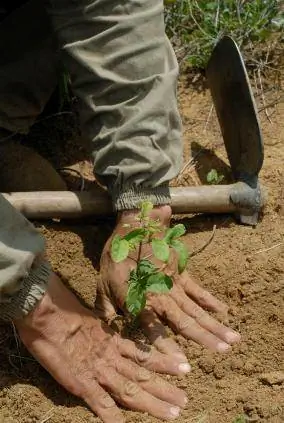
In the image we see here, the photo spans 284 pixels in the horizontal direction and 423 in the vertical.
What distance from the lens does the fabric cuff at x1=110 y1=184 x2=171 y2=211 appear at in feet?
8.07

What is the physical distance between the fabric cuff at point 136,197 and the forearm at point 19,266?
0.39 m

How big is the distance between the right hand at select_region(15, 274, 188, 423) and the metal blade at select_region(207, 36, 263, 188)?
80 cm

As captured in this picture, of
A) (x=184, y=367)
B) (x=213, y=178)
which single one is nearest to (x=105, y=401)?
(x=184, y=367)

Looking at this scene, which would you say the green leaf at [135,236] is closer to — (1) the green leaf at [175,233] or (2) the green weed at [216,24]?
(1) the green leaf at [175,233]

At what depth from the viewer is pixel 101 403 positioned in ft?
7.06

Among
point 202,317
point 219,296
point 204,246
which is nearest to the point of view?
point 202,317

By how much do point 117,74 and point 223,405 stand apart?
1.07m

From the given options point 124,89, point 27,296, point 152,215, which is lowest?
point 152,215

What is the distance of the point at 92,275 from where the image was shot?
257cm

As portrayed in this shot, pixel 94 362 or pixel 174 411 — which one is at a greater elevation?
pixel 94 362

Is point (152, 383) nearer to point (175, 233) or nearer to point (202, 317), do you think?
point (202, 317)

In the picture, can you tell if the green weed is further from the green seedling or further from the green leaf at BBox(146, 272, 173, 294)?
the green seedling

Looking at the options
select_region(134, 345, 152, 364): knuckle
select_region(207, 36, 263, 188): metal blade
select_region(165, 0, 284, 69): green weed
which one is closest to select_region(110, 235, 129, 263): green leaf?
select_region(134, 345, 152, 364): knuckle

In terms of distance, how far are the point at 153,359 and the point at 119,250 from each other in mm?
404
